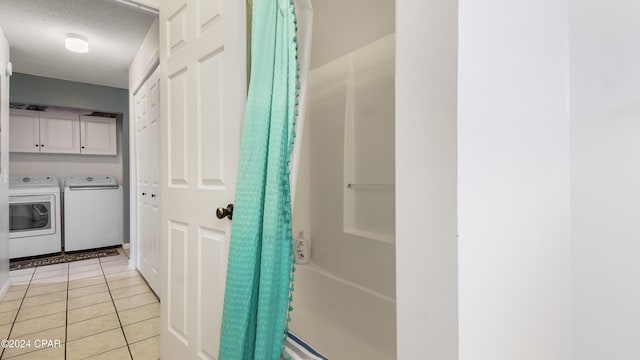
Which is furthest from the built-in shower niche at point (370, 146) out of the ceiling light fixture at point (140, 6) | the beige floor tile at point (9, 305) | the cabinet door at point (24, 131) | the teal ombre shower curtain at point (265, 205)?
the cabinet door at point (24, 131)

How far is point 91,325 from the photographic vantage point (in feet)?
6.59

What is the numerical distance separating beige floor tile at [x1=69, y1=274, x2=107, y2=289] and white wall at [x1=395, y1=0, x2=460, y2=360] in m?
3.28

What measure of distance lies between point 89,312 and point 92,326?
27cm

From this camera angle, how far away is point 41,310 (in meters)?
2.22

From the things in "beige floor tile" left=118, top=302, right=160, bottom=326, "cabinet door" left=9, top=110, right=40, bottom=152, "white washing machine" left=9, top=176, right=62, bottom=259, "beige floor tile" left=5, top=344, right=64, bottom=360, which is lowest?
"beige floor tile" left=118, top=302, right=160, bottom=326

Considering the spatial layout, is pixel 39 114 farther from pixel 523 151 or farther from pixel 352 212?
pixel 523 151

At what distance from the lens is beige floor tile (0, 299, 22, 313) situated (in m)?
2.23

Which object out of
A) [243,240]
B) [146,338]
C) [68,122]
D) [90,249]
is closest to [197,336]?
[243,240]

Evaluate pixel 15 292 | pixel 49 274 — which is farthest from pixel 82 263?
pixel 15 292

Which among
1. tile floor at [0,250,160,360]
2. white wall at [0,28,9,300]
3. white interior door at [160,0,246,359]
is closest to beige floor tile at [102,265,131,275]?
tile floor at [0,250,160,360]

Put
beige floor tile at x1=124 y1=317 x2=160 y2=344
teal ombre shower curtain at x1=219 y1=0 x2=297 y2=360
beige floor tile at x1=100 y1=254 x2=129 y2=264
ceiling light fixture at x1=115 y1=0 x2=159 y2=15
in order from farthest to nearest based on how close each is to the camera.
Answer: beige floor tile at x1=100 y1=254 x2=129 y2=264
ceiling light fixture at x1=115 y1=0 x2=159 y2=15
beige floor tile at x1=124 y1=317 x2=160 y2=344
teal ombre shower curtain at x1=219 y1=0 x2=297 y2=360

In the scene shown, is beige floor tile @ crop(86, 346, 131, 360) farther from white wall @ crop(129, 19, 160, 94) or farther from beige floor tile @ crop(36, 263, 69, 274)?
beige floor tile @ crop(36, 263, 69, 274)

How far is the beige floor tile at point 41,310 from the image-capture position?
6.97 ft

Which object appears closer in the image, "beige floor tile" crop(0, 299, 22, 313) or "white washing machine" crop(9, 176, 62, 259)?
"beige floor tile" crop(0, 299, 22, 313)
